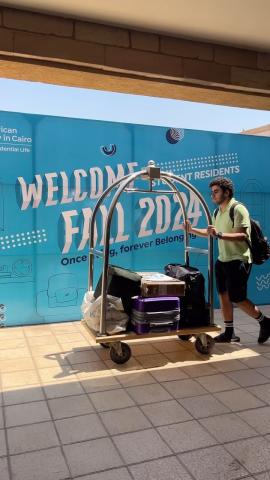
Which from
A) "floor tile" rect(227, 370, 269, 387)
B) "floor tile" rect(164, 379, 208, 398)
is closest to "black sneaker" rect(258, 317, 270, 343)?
"floor tile" rect(227, 370, 269, 387)

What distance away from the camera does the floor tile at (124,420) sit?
102 inches

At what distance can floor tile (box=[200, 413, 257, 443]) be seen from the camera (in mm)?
2497

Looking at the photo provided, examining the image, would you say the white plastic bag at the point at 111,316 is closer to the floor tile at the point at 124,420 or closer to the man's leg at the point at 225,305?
the floor tile at the point at 124,420

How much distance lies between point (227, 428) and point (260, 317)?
6.06 feet

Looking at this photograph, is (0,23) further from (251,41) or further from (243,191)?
(243,191)

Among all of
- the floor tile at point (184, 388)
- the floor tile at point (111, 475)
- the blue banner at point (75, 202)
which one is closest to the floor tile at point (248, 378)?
the floor tile at point (184, 388)

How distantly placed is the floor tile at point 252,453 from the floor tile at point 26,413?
1180 millimetres

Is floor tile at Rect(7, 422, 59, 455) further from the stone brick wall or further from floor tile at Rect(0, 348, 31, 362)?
the stone brick wall

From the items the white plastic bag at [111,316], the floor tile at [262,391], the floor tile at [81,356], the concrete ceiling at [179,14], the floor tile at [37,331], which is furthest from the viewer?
the floor tile at [37,331]

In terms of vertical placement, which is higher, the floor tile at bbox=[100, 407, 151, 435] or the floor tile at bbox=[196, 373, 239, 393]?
the floor tile at bbox=[196, 373, 239, 393]

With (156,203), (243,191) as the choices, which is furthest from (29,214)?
(243,191)

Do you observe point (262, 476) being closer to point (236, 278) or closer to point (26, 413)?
point (26, 413)

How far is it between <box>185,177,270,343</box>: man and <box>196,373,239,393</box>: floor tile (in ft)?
2.93

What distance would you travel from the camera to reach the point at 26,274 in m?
4.87
